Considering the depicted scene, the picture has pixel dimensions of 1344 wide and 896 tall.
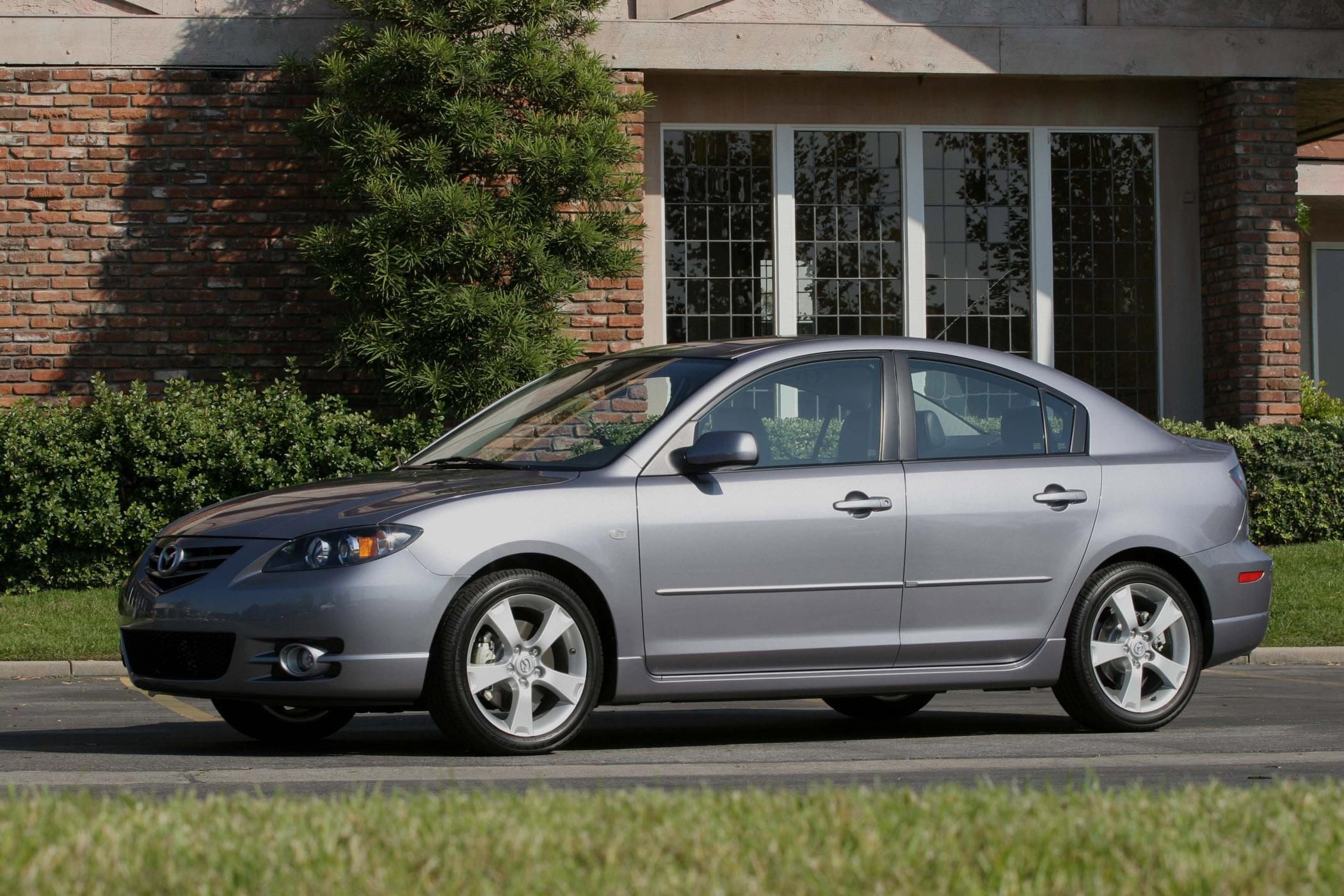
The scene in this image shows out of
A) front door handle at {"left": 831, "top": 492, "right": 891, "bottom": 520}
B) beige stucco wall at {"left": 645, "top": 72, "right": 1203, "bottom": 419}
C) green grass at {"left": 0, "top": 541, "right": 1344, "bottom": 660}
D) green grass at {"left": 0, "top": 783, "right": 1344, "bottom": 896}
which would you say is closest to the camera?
green grass at {"left": 0, "top": 783, "right": 1344, "bottom": 896}

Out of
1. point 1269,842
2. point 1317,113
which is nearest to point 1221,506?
A: point 1269,842

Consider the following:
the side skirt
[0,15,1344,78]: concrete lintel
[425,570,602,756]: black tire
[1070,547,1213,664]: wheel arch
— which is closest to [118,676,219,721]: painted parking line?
[425,570,602,756]: black tire

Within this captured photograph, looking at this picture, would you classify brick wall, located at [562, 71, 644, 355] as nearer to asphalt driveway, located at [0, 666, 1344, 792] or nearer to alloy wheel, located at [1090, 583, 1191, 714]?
asphalt driveway, located at [0, 666, 1344, 792]

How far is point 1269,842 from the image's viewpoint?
416cm

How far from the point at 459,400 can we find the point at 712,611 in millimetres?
7542

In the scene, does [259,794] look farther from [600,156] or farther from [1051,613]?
[600,156]

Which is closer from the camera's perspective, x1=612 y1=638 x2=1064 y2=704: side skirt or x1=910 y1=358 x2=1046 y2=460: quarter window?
x1=612 y1=638 x2=1064 y2=704: side skirt

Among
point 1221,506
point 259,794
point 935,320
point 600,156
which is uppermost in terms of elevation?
point 600,156

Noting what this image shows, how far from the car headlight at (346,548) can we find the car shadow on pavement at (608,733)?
0.82m

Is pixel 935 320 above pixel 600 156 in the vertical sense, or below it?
below

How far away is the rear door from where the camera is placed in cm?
751

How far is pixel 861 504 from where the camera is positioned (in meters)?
7.38

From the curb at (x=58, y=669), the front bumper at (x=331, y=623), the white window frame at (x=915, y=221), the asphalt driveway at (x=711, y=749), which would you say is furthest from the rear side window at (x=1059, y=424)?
the white window frame at (x=915, y=221)

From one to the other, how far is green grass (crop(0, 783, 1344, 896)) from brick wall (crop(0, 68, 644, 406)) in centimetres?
1151
